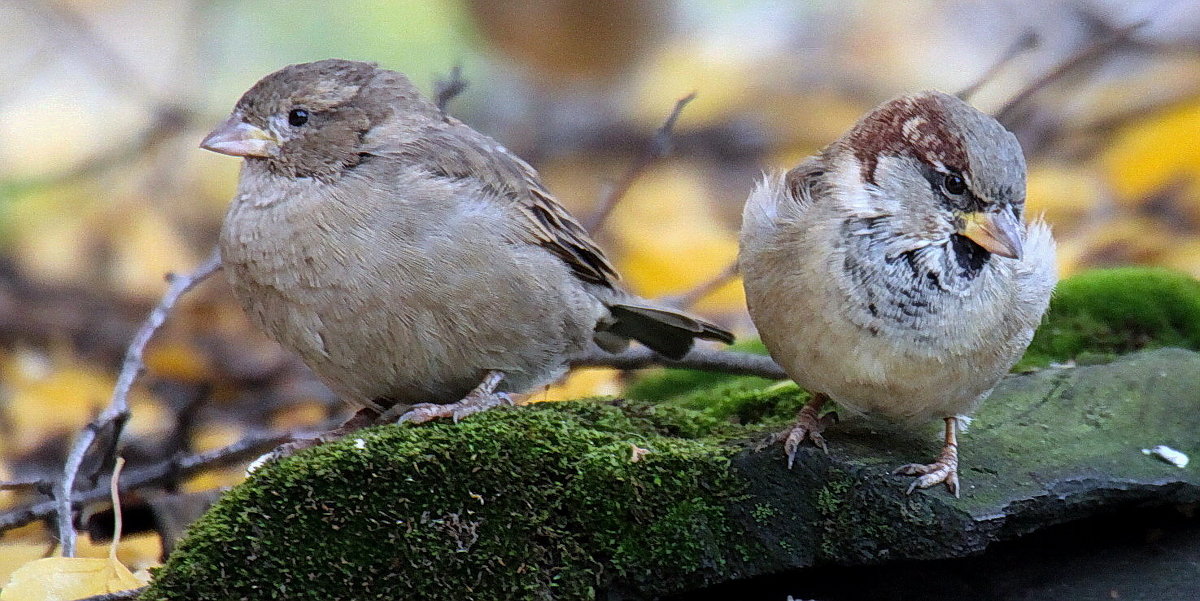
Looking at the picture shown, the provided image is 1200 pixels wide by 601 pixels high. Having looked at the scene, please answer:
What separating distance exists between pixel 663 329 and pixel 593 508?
1143mm

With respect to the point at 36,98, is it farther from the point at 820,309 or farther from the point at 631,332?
the point at 820,309

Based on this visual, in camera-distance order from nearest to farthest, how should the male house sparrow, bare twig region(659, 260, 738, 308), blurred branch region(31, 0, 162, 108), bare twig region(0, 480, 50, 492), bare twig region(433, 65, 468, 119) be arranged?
the male house sparrow < bare twig region(0, 480, 50, 492) < bare twig region(433, 65, 468, 119) < bare twig region(659, 260, 738, 308) < blurred branch region(31, 0, 162, 108)

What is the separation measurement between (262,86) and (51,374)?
3.08 metres

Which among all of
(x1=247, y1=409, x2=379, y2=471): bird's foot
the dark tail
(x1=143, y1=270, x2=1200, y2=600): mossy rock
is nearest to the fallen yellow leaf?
(x1=143, y1=270, x2=1200, y2=600): mossy rock

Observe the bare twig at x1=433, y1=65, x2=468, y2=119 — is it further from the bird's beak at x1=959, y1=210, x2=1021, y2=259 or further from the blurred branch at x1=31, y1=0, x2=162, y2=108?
the blurred branch at x1=31, y1=0, x2=162, y2=108

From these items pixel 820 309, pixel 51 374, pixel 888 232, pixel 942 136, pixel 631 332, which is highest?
pixel 942 136

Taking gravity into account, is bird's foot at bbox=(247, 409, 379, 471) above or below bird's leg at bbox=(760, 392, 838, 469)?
below

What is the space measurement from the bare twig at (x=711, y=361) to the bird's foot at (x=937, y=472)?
122 cm

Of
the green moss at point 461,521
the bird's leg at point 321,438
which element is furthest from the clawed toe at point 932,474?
the bird's leg at point 321,438

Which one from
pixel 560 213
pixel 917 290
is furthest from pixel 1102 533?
pixel 560 213

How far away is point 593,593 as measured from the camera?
117 inches

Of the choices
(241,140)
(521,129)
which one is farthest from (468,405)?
(521,129)

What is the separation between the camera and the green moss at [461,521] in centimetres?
288

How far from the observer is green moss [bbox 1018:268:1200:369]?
14.6 ft
